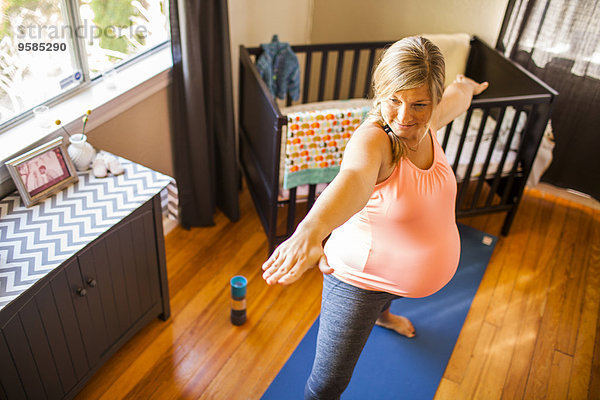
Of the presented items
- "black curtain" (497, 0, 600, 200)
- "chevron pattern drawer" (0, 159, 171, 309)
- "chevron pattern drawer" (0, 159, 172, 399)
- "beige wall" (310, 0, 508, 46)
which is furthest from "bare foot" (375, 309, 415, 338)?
"beige wall" (310, 0, 508, 46)

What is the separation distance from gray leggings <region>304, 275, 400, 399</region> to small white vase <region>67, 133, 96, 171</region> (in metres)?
0.98

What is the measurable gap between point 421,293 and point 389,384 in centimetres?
71

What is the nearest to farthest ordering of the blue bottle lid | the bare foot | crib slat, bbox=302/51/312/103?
the blue bottle lid
the bare foot
crib slat, bbox=302/51/312/103

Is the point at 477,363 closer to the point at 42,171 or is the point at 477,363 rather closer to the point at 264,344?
the point at 264,344

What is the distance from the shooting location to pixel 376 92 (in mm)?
1273

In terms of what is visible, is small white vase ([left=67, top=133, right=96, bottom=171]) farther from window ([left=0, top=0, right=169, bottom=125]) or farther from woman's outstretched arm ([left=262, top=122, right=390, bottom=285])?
woman's outstretched arm ([left=262, top=122, right=390, bottom=285])

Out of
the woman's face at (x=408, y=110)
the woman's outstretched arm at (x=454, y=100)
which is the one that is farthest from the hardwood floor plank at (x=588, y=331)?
the woman's face at (x=408, y=110)

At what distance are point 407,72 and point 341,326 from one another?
2.40 feet

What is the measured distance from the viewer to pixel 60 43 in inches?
77.3

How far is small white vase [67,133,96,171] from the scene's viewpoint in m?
1.82

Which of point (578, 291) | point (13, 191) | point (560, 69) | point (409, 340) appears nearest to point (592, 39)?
point (560, 69)

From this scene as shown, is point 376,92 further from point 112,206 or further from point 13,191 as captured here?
point 13,191

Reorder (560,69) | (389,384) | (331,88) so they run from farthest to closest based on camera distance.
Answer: (331,88) → (560,69) → (389,384)

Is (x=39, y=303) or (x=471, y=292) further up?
(x=39, y=303)
